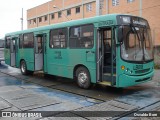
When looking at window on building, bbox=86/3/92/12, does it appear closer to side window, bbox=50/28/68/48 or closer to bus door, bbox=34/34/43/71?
bus door, bbox=34/34/43/71

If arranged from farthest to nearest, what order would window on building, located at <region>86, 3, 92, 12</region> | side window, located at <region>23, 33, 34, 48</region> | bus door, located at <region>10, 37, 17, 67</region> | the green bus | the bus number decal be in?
window on building, located at <region>86, 3, 92, 12</region> → bus door, located at <region>10, 37, 17, 67</region> → side window, located at <region>23, 33, 34, 48</region> → the bus number decal → the green bus

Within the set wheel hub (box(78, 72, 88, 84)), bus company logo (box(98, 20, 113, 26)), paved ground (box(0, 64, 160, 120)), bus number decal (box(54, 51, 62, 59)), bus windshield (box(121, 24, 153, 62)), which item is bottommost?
paved ground (box(0, 64, 160, 120))

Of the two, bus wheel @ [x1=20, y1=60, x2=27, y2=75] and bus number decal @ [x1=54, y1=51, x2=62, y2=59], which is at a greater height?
bus number decal @ [x1=54, y1=51, x2=62, y2=59]

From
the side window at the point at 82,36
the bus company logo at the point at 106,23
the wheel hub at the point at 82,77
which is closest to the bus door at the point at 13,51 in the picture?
the side window at the point at 82,36

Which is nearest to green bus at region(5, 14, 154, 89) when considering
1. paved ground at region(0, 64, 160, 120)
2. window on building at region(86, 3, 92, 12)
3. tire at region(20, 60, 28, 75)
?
paved ground at region(0, 64, 160, 120)

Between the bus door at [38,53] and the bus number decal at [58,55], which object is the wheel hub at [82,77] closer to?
the bus number decal at [58,55]

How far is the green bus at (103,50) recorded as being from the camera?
8.52m

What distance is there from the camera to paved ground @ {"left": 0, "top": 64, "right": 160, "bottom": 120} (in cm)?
657

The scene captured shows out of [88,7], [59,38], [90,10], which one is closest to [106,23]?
[59,38]

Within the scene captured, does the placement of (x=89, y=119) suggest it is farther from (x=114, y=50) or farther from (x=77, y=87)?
(x=77, y=87)

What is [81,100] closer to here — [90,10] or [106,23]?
[106,23]

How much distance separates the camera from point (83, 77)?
997cm

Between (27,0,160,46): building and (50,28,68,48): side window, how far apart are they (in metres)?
6.00

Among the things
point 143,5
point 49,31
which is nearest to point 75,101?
point 49,31
